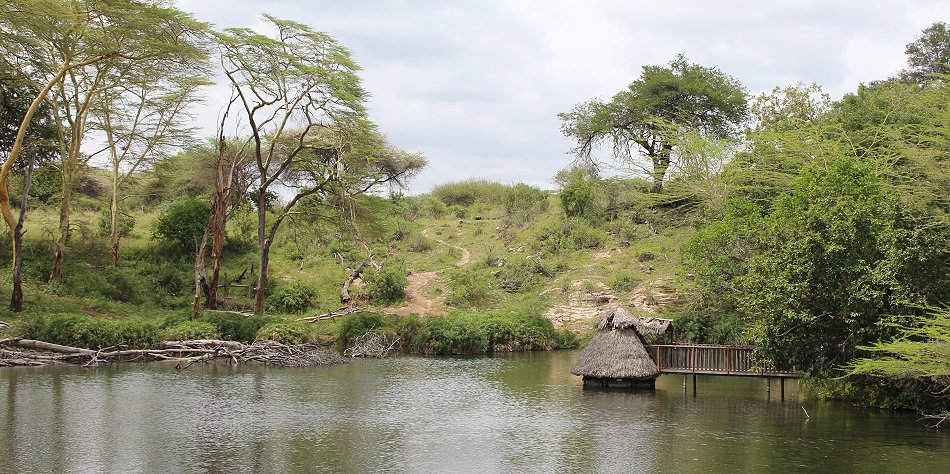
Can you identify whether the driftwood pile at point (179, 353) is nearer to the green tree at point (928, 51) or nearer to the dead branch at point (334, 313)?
the dead branch at point (334, 313)

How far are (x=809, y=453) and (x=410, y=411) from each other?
7.52 meters

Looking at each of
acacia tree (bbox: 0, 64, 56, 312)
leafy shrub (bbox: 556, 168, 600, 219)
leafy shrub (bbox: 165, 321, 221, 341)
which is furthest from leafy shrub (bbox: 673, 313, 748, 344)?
acacia tree (bbox: 0, 64, 56, 312)

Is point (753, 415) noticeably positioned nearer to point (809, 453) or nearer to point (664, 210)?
point (809, 453)

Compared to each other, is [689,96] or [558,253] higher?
[689,96]

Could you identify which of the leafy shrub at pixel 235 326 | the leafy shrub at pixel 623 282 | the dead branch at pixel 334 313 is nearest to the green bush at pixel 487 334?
the dead branch at pixel 334 313

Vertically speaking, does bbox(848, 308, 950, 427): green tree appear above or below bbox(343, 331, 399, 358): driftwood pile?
above

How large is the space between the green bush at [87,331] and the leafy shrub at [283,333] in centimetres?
324

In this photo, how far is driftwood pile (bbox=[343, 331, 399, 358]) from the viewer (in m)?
26.5

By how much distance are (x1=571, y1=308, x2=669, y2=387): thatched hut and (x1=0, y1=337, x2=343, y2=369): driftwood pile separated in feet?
27.6

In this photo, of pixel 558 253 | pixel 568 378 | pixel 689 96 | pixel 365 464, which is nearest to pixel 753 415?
pixel 568 378

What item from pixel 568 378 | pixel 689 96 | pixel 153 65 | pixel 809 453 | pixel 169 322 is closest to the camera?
pixel 809 453

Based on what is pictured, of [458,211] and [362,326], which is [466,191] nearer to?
[458,211]

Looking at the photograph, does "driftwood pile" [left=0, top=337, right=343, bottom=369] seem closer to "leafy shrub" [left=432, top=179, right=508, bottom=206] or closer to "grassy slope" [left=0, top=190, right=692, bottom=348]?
"grassy slope" [left=0, top=190, right=692, bottom=348]

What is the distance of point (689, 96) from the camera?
42562mm
